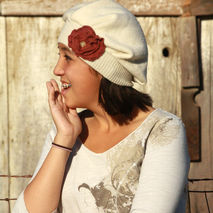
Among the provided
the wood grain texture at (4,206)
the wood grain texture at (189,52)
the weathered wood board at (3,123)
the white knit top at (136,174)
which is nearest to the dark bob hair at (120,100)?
the white knit top at (136,174)

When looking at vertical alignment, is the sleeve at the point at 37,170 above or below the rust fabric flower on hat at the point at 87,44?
below

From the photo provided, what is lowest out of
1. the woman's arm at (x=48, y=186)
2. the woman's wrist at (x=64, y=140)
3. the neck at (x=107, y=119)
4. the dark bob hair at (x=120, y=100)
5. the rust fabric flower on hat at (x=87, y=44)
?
the woman's arm at (x=48, y=186)

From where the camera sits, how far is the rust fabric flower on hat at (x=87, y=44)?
7.06 feet

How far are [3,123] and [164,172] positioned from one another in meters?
2.05

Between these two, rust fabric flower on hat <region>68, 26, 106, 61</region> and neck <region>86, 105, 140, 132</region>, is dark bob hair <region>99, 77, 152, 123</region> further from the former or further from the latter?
rust fabric flower on hat <region>68, 26, 106, 61</region>

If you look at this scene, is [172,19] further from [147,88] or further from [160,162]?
[160,162]

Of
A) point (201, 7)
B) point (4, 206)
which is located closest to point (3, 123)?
point (4, 206)

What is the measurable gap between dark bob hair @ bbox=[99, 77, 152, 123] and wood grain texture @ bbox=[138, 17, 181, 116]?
1.38 metres

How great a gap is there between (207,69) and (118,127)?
5.32ft

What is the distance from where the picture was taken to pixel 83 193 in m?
2.14

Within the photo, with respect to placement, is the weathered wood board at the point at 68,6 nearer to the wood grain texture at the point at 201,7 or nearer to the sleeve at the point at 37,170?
the wood grain texture at the point at 201,7

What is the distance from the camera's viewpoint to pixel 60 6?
11.7ft

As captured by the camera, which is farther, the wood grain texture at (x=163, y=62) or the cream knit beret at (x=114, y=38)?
the wood grain texture at (x=163, y=62)

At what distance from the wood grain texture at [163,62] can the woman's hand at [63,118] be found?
142 cm
